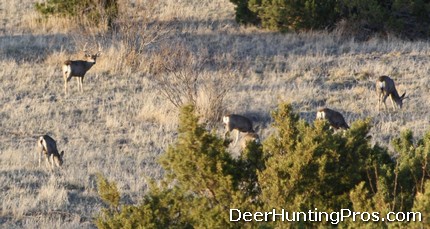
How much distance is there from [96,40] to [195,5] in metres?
5.66

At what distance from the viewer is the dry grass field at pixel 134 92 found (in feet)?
44.2

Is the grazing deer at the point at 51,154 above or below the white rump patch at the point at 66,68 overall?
A: above

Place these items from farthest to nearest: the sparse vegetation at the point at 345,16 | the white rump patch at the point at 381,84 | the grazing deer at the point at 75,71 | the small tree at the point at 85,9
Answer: the sparse vegetation at the point at 345,16 < the small tree at the point at 85,9 < the grazing deer at the point at 75,71 < the white rump patch at the point at 381,84

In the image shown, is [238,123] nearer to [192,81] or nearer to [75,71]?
[192,81]

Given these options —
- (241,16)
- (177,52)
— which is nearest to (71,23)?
(241,16)

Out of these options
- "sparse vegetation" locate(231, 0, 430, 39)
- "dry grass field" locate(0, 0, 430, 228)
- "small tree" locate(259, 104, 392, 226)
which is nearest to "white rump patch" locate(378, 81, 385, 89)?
"dry grass field" locate(0, 0, 430, 228)

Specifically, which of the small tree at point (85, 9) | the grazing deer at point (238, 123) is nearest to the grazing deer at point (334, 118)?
the grazing deer at point (238, 123)

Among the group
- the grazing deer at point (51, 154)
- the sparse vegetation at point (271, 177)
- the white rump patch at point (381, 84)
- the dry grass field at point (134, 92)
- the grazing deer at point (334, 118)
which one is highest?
the sparse vegetation at point (271, 177)

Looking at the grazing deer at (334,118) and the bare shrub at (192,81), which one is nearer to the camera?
the grazing deer at (334,118)

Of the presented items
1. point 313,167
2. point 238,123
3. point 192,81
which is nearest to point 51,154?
point 238,123

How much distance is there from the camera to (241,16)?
27234 millimetres

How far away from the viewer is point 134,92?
66.9 ft

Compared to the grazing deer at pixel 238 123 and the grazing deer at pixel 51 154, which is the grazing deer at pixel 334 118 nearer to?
the grazing deer at pixel 238 123

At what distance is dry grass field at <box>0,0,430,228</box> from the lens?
13.5 metres
